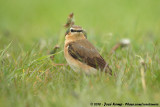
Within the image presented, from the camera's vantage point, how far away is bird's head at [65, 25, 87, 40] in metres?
5.66

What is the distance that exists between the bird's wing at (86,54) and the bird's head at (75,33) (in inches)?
7.3

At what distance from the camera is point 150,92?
13.3 feet

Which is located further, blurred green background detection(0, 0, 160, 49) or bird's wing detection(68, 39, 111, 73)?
blurred green background detection(0, 0, 160, 49)

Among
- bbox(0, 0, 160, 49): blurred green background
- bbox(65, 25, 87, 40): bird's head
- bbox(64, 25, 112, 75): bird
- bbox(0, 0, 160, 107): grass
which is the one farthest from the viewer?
bbox(0, 0, 160, 49): blurred green background

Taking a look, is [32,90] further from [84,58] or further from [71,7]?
[71,7]

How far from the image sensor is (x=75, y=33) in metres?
5.73

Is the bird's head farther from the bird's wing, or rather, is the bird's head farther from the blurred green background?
the blurred green background

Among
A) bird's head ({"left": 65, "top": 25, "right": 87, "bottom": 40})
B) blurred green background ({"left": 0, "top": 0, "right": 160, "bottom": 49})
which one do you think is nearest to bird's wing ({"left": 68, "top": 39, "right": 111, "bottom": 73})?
bird's head ({"left": 65, "top": 25, "right": 87, "bottom": 40})

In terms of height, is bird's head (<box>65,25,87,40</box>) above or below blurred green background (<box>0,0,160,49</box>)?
above

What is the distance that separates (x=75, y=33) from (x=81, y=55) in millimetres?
492

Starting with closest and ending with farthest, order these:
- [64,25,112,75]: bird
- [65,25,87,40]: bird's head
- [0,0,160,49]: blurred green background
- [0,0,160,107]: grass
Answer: [0,0,160,107]: grass
[64,25,112,75]: bird
[65,25,87,40]: bird's head
[0,0,160,49]: blurred green background

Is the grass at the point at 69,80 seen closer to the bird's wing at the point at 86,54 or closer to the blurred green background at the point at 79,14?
the bird's wing at the point at 86,54

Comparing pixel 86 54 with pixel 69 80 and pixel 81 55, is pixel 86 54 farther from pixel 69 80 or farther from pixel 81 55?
pixel 69 80

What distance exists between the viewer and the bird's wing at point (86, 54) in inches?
207
